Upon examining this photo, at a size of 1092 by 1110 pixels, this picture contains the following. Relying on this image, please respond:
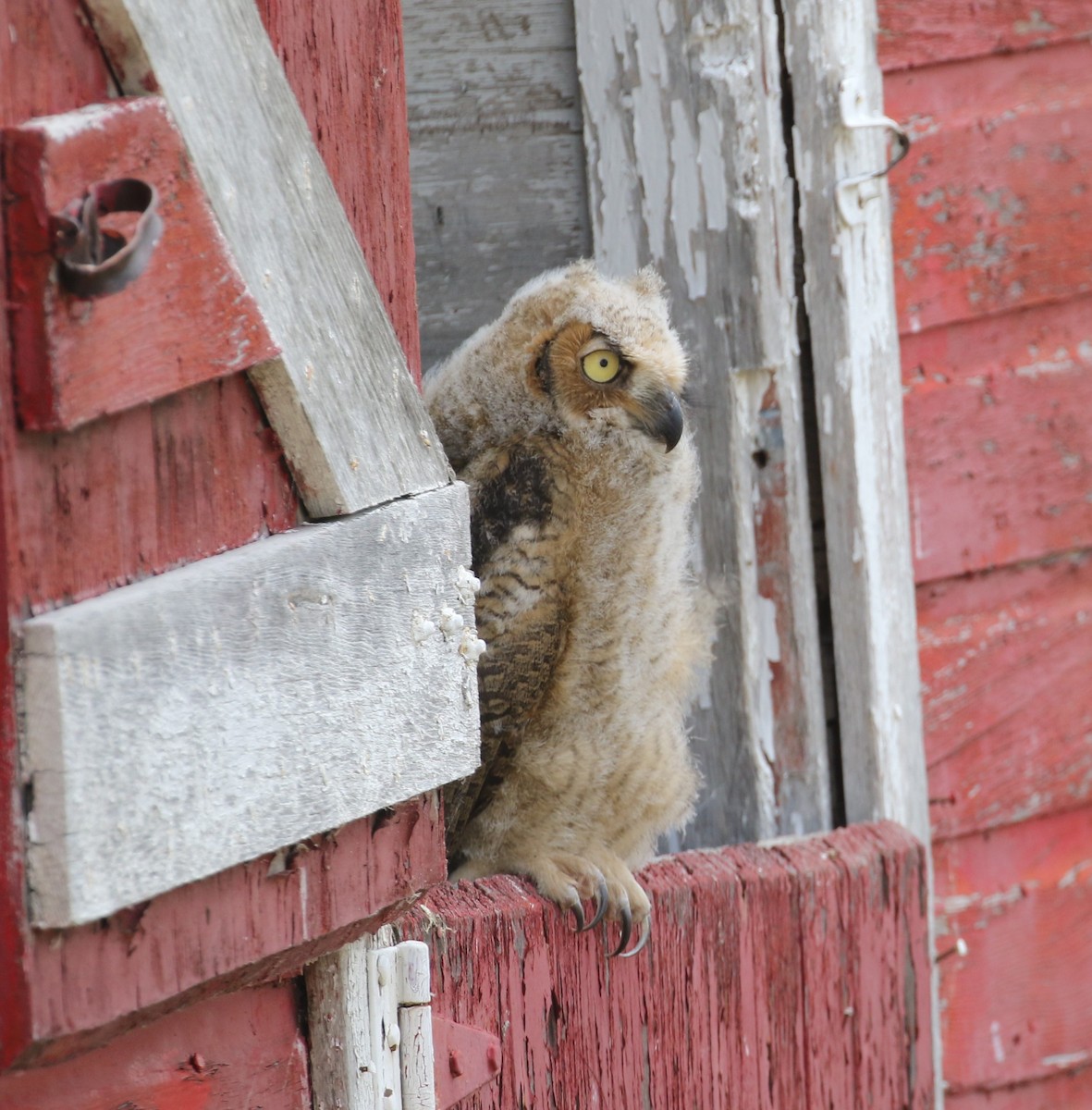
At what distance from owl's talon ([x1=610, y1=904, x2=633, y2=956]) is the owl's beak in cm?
70

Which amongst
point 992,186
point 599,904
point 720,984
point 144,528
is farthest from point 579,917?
point 992,186

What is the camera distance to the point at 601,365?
2172 millimetres

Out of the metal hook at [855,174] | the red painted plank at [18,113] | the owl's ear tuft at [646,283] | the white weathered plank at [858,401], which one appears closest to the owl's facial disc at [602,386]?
the owl's ear tuft at [646,283]

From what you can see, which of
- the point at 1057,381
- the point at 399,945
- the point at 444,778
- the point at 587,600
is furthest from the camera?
the point at 1057,381

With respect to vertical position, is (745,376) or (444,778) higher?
(745,376)

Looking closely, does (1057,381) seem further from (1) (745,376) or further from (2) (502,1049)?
(2) (502,1049)

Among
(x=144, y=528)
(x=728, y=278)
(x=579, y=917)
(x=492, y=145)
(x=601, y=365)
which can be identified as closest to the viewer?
(x=144, y=528)

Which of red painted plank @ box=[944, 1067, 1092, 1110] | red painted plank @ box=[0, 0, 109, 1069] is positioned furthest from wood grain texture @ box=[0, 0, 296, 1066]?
red painted plank @ box=[944, 1067, 1092, 1110]

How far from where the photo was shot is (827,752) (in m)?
2.48

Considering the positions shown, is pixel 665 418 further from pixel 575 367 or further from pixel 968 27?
pixel 968 27

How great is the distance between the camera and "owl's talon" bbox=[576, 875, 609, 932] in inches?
80.9

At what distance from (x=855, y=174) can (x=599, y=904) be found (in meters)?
1.26

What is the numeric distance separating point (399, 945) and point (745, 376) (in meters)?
1.20

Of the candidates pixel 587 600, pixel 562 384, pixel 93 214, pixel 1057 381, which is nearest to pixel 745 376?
pixel 562 384
